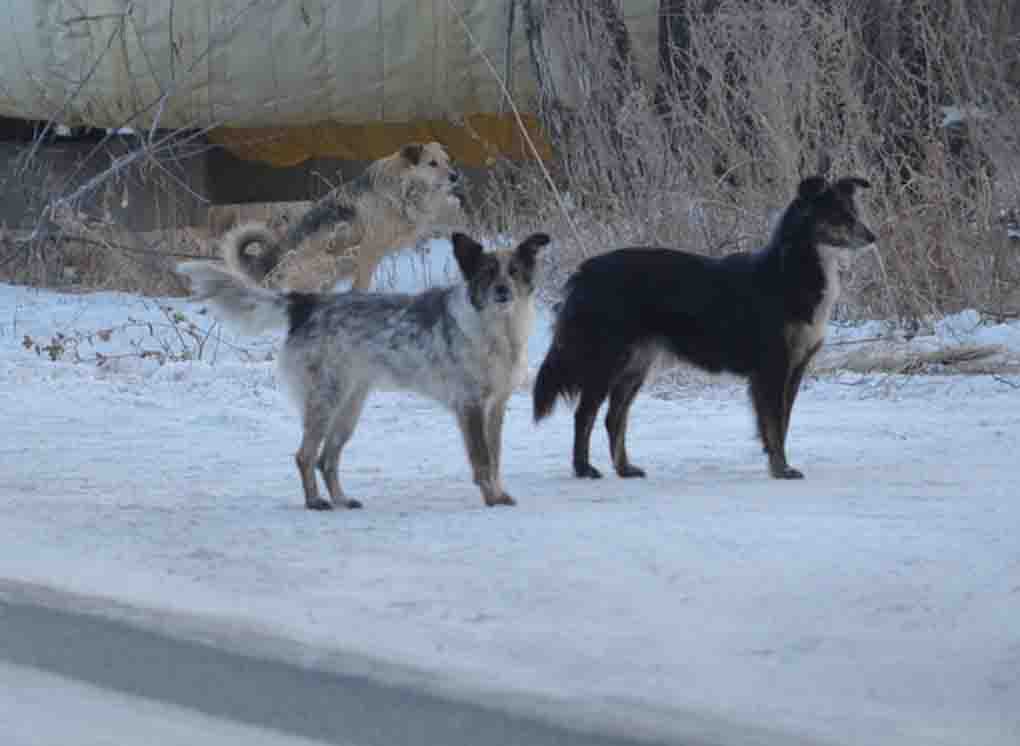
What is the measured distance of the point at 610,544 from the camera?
671cm

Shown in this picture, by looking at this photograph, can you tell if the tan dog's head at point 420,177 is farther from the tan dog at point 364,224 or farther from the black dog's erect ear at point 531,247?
the black dog's erect ear at point 531,247

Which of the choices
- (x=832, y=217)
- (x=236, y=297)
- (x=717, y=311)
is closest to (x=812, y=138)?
(x=832, y=217)

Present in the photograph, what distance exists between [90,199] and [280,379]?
9.59 m

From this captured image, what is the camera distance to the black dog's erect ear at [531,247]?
25.6ft

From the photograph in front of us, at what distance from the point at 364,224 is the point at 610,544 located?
823 centimetres

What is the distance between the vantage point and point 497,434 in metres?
7.91

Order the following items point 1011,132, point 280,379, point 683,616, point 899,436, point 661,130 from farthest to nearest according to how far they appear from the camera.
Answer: point 661,130, point 1011,132, point 899,436, point 280,379, point 683,616

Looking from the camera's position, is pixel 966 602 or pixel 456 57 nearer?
pixel 966 602

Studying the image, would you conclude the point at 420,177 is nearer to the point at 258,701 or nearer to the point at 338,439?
the point at 338,439

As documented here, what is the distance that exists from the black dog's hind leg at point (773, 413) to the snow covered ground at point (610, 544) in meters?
0.09

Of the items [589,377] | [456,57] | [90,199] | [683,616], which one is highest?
[456,57]

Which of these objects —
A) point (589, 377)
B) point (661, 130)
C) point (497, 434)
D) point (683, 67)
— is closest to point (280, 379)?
point (497, 434)

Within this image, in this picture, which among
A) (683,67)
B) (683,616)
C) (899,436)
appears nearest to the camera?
(683,616)

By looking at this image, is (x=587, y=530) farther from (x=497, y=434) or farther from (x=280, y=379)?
(x=280, y=379)
